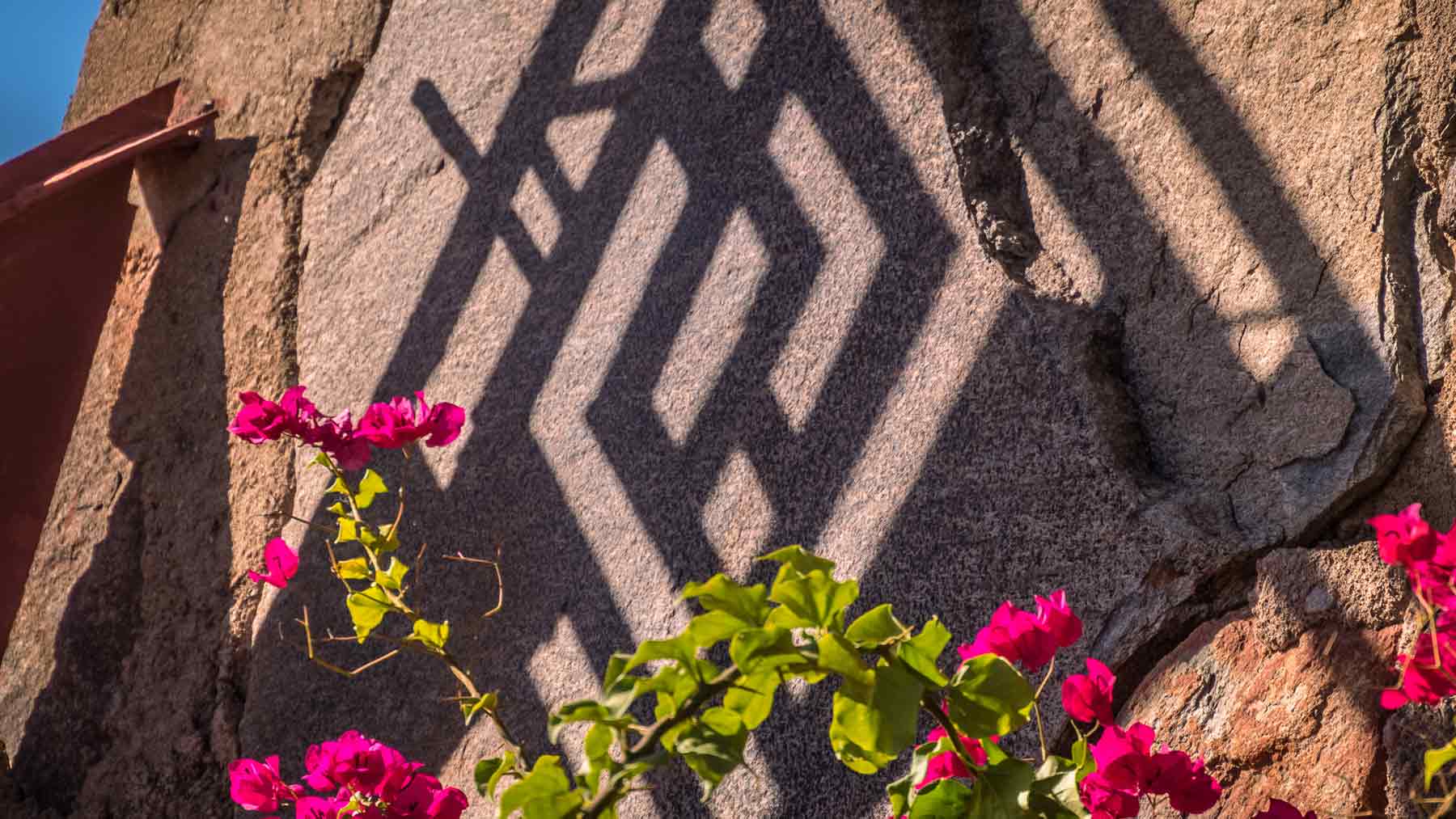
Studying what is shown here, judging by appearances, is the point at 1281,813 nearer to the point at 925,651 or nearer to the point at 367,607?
the point at 925,651

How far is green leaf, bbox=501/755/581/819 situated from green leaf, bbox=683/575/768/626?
0.53ft

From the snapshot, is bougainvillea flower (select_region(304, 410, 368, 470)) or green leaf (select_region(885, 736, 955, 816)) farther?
bougainvillea flower (select_region(304, 410, 368, 470))

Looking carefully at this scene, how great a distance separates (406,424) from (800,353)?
0.56 m

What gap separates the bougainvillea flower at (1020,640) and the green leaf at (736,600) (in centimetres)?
24

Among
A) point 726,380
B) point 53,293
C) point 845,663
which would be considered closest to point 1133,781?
point 845,663

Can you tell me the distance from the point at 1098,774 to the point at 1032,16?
108 cm

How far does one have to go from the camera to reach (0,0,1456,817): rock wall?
1446 millimetres

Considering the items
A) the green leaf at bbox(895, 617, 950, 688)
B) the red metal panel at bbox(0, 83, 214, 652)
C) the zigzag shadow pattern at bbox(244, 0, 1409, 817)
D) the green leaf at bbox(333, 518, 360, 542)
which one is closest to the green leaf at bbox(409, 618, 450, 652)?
the green leaf at bbox(333, 518, 360, 542)

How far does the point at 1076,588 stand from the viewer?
5.10 ft

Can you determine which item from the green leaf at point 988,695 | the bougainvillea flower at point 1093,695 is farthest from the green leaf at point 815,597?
the bougainvillea flower at point 1093,695

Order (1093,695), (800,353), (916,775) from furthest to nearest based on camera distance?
(800,353), (1093,695), (916,775)

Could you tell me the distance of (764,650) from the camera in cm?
94

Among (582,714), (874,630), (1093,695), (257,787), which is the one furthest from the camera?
(257,787)

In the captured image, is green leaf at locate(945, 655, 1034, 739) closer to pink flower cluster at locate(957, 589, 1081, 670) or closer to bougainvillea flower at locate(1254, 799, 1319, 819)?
pink flower cluster at locate(957, 589, 1081, 670)
